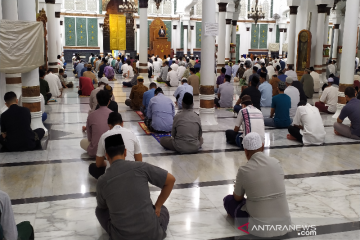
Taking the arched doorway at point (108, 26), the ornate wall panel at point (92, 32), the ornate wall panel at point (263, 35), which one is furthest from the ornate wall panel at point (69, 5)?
the ornate wall panel at point (263, 35)

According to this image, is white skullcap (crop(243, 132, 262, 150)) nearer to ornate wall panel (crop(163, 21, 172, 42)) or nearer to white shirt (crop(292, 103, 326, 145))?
white shirt (crop(292, 103, 326, 145))

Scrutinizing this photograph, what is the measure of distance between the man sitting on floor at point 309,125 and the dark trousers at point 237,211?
266 centimetres

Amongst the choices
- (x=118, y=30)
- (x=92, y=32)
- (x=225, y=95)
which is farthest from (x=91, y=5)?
(x=225, y=95)

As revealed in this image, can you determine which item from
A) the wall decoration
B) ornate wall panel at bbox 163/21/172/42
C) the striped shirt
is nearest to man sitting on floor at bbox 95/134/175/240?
the striped shirt

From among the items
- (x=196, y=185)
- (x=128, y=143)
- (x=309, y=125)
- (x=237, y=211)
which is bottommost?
(x=196, y=185)

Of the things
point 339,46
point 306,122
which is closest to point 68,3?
point 339,46

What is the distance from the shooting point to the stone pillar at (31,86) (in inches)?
202

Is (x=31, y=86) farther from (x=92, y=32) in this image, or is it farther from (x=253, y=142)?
(x=92, y=32)

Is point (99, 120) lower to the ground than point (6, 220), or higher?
higher

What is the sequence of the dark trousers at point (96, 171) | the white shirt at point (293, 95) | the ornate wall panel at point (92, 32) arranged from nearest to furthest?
the dark trousers at point (96, 171), the white shirt at point (293, 95), the ornate wall panel at point (92, 32)

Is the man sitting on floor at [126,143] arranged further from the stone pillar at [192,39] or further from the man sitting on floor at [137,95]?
the stone pillar at [192,39]

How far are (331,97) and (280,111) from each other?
1.81 metres

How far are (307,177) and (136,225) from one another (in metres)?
2.33

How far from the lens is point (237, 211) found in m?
2.87
